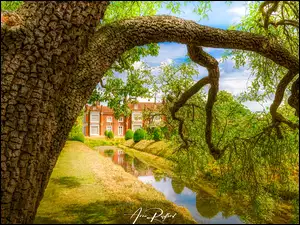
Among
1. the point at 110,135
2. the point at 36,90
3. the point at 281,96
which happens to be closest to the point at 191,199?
the point at 281,96

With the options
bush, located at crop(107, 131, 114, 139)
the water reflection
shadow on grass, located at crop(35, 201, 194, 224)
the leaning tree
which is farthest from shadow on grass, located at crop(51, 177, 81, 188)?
bush, located at crop(107, 131, 114, 139)

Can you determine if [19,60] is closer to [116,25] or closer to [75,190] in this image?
[116,25]

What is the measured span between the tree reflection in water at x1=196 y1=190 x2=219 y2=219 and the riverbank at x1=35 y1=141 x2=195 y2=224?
3.05ft

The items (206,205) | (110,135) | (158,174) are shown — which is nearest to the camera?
(206,205)

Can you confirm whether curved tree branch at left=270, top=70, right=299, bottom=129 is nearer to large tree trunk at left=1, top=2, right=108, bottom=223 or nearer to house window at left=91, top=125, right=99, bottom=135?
large tree trunk at left=1, top=2, right=108, bottom=223

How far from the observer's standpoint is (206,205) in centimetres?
1145

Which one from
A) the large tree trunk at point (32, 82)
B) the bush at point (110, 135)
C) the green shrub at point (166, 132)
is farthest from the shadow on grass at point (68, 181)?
the bush at point (110, 135)

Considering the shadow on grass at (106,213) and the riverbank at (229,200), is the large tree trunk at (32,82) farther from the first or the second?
the riverbank at (229,200)

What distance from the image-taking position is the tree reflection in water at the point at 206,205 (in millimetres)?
10531

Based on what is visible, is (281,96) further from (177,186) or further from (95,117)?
(95,117)

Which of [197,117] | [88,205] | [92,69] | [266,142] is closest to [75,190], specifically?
[88,205]

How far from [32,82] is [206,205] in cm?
971

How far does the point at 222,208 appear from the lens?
1083 centimetres

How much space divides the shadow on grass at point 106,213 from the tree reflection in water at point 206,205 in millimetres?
1669
